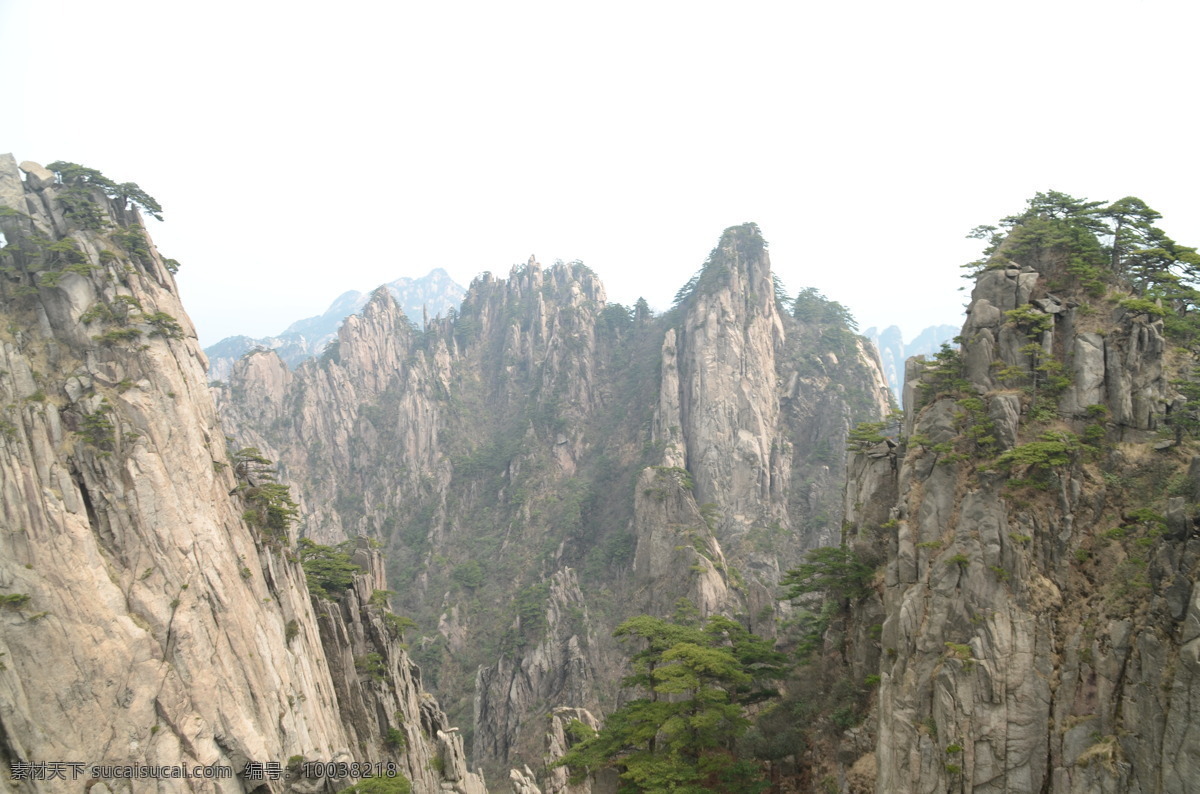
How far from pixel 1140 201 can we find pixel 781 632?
28124 mm

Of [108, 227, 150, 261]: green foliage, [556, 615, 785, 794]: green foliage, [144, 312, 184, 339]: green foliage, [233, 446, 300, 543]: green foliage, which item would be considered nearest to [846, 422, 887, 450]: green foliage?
[556, 615, 785, 794]: green foliage

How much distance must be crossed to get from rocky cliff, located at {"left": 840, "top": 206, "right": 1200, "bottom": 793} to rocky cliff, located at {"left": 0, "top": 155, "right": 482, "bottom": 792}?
26.3m

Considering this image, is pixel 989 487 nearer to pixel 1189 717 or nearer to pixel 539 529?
pixel 1189 717

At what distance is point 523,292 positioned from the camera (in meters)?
103

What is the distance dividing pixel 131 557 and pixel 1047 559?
3492 cm

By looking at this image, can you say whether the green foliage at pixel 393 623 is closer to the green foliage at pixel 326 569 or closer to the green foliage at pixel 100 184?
the green foliage at pixel 326 569

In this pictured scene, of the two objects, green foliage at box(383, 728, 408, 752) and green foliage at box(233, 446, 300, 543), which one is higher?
green foliage at box(233, 446, 300, 543)

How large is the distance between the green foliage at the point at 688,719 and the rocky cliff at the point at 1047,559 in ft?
14.2

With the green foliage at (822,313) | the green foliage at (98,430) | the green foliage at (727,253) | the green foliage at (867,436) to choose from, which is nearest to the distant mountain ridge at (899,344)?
the green foliage at (822,313)

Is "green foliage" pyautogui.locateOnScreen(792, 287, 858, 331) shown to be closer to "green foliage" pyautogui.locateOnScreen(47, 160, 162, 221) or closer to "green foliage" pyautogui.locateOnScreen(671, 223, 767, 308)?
"green foliage" pyautogui.locateOnScreen(671, 223, 767, 308)

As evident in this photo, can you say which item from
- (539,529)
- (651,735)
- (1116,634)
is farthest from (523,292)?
(1116,634)

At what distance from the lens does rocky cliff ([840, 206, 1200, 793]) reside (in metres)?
14.9

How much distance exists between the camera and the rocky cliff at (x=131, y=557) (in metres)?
25.4

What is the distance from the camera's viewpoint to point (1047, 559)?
18.2 meters
